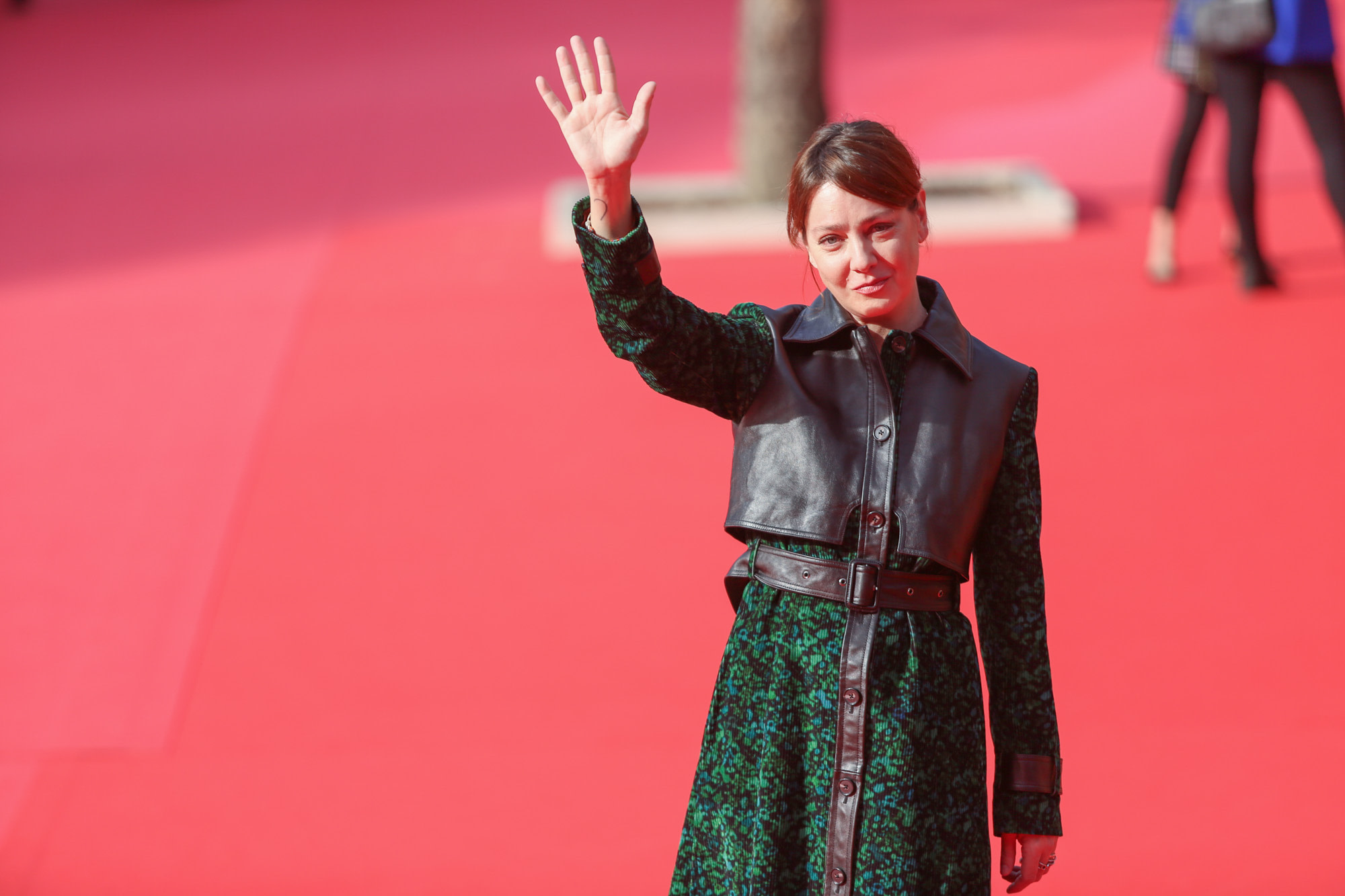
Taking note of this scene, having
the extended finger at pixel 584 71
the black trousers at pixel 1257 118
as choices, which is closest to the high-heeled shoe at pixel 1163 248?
the black trousers at pixel 1257 118

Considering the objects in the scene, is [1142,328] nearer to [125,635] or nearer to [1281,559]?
[1281,559]

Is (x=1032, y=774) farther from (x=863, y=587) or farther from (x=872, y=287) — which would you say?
(x=872, y=287)

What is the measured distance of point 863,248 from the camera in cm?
201

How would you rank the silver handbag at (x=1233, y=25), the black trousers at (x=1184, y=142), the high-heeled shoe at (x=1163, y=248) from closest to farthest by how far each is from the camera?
the silver handbag at (x=1233, y=25), the black trousers at (x=1184, y=142), the high-heeled shoe at (x=1163, y=248)

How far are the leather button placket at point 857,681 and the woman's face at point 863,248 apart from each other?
0.15 meters

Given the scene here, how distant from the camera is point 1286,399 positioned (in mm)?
5504

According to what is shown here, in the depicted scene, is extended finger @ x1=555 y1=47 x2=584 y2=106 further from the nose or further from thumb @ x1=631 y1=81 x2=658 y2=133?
the nose

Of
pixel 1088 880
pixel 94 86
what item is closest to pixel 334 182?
pixel 94 86

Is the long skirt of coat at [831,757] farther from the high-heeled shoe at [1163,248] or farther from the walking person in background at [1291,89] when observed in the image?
the high-heeled shoe at [1163,248]

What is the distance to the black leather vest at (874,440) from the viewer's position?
2.03 meters

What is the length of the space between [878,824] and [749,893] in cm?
22

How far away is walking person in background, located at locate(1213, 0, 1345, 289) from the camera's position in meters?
5.77

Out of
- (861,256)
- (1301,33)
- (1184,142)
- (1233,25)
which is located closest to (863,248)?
(861,256)

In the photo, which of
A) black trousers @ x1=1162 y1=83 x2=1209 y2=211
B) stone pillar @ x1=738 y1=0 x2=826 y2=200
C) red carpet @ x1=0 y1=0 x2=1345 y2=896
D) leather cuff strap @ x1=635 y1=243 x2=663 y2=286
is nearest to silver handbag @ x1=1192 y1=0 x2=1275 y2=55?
black trousers @ x1=1162 y1=83 x2=1209 y2=211
